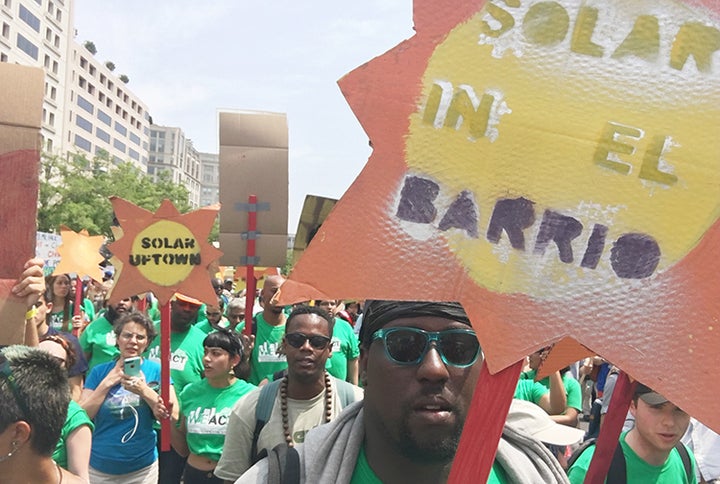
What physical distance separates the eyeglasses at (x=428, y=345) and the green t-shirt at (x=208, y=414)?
2.85 m

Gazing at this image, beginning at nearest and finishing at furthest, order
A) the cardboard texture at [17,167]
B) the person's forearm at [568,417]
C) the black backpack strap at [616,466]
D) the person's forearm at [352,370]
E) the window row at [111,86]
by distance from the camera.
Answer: the cardboard texture at [17,167], the black backpack strap at [616,466], the person's forearm at [568,417], the person's forearm at [352,370], the window row at [111,86]

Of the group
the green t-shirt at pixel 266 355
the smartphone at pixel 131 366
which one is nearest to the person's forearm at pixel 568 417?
the green t-shirt at pixel 266 355

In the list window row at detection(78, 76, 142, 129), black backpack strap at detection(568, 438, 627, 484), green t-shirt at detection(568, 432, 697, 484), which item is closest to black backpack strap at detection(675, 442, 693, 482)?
green t-shirt at detection(568, 432, 697, 484)

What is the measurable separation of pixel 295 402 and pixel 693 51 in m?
2.53

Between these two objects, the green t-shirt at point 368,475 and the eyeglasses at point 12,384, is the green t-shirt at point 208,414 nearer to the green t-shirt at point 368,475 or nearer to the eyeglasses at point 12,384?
the eyeglasses at point 12,384

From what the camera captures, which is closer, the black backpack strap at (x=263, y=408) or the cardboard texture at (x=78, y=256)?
the black backpack strap at (x=263, y=408)

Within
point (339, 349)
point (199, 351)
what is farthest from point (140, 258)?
point (339, 349)

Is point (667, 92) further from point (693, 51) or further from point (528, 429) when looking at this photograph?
point (528, 429)

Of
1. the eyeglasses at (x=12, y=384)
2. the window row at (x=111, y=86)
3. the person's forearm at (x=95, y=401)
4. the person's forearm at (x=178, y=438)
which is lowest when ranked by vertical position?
the person's forearm at (x=178, y=438)

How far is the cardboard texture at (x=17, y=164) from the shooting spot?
7.47 ft

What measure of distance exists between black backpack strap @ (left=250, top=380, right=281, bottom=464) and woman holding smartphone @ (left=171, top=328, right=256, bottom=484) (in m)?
0.87

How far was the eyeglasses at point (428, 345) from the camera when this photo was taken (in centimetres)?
139

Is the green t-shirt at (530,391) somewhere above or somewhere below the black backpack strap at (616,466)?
below

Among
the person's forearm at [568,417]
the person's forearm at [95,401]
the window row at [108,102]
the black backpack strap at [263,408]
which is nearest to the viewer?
the black backpack strap at [263,408]
